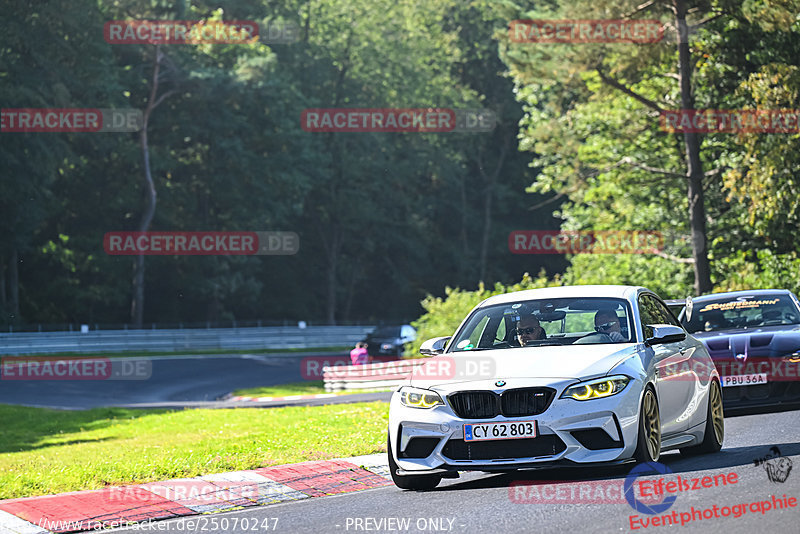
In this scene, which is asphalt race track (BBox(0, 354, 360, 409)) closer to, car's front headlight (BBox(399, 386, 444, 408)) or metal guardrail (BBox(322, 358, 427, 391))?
metal guardrail (BBox(322, 358, 427, 391))

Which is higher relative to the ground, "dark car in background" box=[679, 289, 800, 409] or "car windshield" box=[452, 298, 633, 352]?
"car windshield" box=[452, 298, 633, 352]

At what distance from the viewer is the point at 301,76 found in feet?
A: 254

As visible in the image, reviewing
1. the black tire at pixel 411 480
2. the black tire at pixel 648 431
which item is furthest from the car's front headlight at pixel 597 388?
the black tire at pixel 411 480

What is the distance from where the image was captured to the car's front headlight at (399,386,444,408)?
9258 mm

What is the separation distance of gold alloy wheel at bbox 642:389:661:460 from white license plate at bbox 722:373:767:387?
212 inches

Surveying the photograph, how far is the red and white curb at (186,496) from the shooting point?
8516mm

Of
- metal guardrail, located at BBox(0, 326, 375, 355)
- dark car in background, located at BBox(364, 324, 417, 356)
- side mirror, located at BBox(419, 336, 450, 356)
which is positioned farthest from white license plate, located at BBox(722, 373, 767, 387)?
metal guardrail, located at BBox(0, 326, 375, 355)

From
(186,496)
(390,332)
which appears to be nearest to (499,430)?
(186,496)

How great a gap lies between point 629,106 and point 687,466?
30.2 meters

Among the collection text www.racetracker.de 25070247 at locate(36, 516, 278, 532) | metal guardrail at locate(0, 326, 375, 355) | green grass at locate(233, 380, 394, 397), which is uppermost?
text www.racetracker.de 25070247 at locate(36, 516, 278, 532)

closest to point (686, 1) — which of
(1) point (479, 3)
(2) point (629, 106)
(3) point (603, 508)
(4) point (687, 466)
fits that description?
(2) point (629, 106)

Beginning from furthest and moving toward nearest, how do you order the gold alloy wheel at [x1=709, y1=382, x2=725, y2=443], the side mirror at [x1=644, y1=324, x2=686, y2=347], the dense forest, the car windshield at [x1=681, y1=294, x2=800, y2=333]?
the dense forest, the car windshield at [x1=681, y1=294, x2=800, y2=333], the gold alloy wheel at [x1=709, y1=382, x2=725, y2=443], the side mirror at [x1=644, y1=324, x2=686, y2=347]

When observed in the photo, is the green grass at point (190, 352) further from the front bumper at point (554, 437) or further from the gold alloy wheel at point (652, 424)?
the gold alloy wheel at point (652, 424)

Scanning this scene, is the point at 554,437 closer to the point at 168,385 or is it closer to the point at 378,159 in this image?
the point at 168,385
